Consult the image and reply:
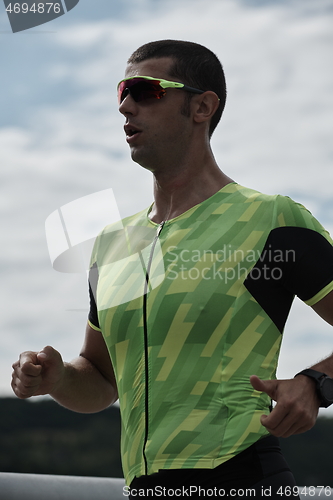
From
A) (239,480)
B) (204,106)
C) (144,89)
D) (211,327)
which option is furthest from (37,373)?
(204,106)

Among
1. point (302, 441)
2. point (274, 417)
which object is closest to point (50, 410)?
point (302, 441)

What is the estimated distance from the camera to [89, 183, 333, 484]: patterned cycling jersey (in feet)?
6.63

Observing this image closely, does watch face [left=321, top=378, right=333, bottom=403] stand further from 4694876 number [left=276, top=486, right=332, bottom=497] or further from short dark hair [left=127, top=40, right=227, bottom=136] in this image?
short dark hair [left=127, top=40, right=227, bottom=136]

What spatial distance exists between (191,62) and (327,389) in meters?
1.48

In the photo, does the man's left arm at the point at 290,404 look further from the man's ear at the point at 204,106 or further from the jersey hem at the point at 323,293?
the man's ear at the point at 204,106

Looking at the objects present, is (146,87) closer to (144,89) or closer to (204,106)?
(144,89)

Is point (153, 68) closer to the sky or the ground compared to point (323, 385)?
closer to the sky

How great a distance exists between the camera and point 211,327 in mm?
2088

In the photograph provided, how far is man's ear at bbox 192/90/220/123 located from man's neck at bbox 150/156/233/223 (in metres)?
0.17

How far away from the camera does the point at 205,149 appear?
8.63 ft

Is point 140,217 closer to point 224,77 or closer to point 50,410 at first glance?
point 224,77

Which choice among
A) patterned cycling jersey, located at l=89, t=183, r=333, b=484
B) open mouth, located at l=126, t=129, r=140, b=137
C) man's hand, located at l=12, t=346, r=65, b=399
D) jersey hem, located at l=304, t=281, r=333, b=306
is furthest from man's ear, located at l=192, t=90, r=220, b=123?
man's hand, located at l=12, t=346, r=65, b=399

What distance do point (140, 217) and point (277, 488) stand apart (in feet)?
4.03

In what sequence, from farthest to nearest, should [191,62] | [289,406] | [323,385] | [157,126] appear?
[191,62] → [157,126] → [323,385] → [289,406]
